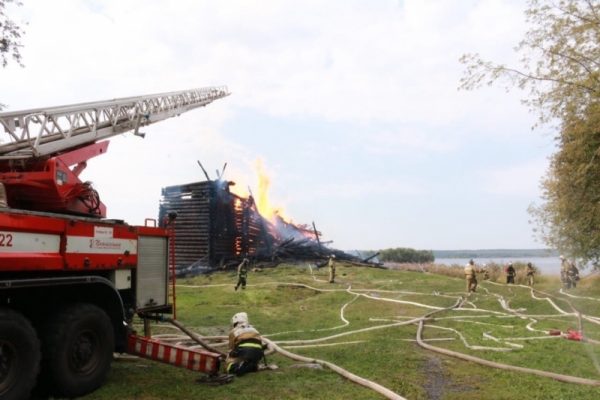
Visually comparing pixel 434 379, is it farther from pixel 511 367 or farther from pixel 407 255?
pixel 407 255

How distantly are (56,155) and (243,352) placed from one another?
4.15m

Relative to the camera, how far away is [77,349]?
5.58 m

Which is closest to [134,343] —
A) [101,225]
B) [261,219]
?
[101,225]

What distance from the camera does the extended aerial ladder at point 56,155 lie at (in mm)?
6367

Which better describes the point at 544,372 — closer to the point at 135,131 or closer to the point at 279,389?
the point at 279,389

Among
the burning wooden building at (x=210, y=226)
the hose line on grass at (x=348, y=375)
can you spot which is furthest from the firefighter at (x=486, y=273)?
the hose line on grass at (x=348, y=375)

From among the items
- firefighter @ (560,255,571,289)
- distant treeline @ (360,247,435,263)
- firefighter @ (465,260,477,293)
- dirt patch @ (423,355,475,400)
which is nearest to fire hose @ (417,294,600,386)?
dirt patch @ (423,355,475,400)

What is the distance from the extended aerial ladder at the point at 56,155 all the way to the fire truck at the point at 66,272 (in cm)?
2

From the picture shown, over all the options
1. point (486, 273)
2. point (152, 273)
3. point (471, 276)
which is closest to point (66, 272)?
point (152, 273)

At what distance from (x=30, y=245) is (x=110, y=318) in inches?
65.7

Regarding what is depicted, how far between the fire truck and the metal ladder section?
0.8 inches

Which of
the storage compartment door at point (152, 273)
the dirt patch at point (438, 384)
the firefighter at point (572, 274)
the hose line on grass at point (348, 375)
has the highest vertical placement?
the storage compartment door at point (152, 273)

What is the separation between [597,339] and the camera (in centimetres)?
934

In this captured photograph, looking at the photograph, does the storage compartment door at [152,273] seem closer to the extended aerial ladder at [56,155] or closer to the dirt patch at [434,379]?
the extended aerial ladder at [56,155]
